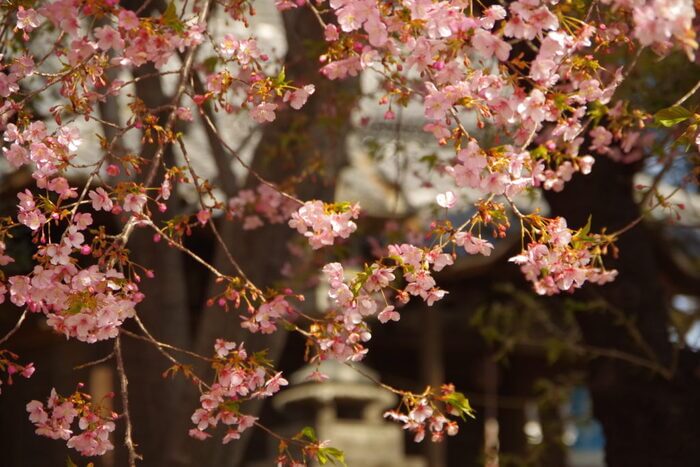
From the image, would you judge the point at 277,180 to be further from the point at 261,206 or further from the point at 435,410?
the point at 435,410

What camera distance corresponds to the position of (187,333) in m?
5.46

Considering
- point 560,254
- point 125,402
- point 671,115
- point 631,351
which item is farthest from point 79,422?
point 631,351

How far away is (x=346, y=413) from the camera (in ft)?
26.7

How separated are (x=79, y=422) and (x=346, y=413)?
16.7ft

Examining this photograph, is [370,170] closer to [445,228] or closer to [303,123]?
[303,123]

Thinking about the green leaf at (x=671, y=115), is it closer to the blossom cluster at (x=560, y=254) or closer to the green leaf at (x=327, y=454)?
the blossom cluster at (x=560, y=254)

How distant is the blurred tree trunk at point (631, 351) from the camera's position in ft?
15.7

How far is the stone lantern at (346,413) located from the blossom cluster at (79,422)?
15.3ft

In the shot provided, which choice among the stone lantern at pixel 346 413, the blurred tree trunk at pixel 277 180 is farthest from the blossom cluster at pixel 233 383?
the stone lantern at pixel 346 413

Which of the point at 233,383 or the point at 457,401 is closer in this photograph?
the point at 233,383

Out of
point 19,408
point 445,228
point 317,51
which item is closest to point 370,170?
point 19,408

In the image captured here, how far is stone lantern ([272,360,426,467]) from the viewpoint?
7.87m

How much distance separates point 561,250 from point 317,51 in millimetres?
2028

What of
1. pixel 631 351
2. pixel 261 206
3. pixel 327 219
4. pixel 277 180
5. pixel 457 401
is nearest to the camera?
pixel 327 219
